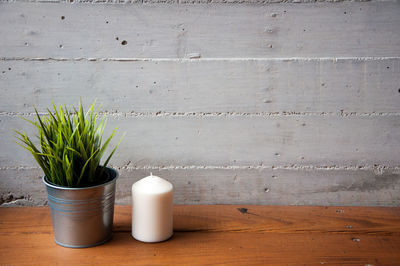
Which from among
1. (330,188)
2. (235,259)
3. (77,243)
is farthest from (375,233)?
(77,243)

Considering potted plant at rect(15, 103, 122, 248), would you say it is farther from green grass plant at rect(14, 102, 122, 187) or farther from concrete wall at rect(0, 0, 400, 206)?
concrete wall at rect(0, 0, 400, 206)

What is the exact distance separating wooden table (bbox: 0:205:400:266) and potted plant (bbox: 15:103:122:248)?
0.11ft

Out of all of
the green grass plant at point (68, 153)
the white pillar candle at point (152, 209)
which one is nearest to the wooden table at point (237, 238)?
the white pillar candle at point (152, 209)

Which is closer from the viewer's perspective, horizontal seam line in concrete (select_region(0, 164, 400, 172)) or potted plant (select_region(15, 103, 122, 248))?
potted plant (select_region(15, 103, 122, 248))

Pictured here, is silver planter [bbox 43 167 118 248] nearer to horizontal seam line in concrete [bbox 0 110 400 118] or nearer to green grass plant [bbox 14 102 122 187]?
green grass plant [bbox 14 102 122 187]

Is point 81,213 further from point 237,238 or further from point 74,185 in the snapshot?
point 237,238

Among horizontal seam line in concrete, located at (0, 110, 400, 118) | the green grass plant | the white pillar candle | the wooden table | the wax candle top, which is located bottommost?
the wooden table

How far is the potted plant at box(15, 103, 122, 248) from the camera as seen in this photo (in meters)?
0.73

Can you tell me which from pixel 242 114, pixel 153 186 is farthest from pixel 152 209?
pixel 242 114

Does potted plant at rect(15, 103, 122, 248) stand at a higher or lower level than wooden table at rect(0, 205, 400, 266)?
higher

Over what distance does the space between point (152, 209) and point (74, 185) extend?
160mm

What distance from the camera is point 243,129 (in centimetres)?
95

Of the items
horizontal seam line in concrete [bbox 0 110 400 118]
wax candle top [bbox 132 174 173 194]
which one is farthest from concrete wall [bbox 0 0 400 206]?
wax candle top [bbox 132 174 173 194]

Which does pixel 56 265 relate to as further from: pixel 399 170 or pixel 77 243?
pixel 399 170
